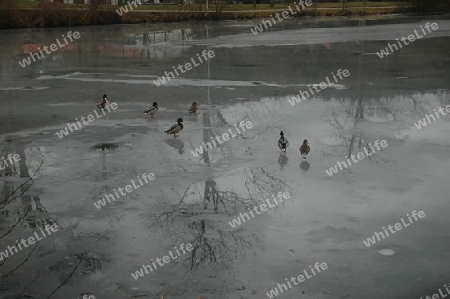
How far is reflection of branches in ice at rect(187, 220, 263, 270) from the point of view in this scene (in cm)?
785

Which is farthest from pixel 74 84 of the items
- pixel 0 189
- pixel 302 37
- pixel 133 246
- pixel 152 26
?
pixel 152 26

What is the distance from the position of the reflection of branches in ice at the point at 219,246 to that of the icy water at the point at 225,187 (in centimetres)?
3

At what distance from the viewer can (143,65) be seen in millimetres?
27578

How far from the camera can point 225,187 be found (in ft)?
35.1

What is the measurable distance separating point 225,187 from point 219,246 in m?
2.54

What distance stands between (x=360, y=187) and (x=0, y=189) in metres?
6.74

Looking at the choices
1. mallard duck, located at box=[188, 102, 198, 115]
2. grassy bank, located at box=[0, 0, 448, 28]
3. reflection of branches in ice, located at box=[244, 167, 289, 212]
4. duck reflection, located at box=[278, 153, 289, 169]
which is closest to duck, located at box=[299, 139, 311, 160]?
duck reflection, located at box=[278, 153, 289, 169]

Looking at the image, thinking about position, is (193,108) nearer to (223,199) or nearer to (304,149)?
(304,149)

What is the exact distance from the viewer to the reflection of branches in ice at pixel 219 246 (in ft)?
25.7

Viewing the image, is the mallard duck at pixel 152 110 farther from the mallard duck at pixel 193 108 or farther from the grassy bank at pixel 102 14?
the grassy bank at pixel 102 14

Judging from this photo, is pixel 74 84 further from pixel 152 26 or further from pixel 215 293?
pixel 152 26

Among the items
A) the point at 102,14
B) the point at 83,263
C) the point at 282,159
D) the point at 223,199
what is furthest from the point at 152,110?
the point at 102,14

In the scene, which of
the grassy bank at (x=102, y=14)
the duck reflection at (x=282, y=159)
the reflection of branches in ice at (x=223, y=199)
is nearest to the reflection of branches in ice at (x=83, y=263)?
the reflection of branches in ice at (x=223, y=199)

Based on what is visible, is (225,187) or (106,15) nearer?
(225,187)
